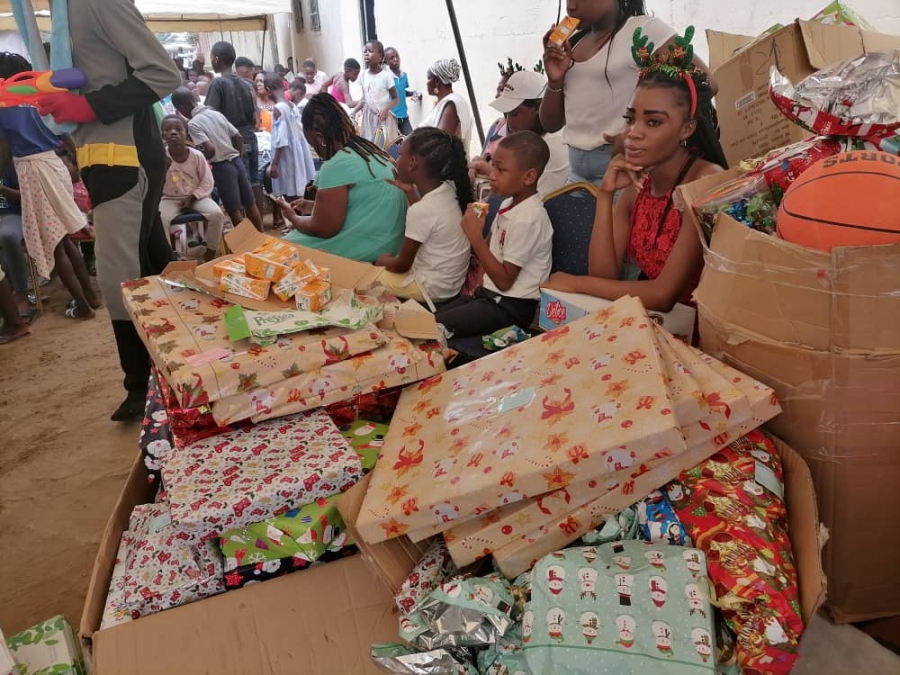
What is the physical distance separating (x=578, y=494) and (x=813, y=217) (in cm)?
73

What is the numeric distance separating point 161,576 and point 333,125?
230 centimetres

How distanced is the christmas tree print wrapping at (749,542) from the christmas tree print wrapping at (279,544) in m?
0.77

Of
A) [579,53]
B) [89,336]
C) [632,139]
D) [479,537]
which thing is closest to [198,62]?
[89,336]

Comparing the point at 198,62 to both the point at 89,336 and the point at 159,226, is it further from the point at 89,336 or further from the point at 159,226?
the point at 159,226

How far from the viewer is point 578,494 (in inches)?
51.7

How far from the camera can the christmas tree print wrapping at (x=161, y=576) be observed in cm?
147

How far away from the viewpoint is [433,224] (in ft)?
8.96

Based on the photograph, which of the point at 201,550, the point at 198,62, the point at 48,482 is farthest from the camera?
the point at 198,62

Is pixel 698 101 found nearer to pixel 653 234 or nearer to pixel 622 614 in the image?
pixel 653 234

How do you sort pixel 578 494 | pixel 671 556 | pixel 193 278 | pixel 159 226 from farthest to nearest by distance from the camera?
pixel 159 226 < pixel 193 278 < pixel 578 494 < pixel 671 556

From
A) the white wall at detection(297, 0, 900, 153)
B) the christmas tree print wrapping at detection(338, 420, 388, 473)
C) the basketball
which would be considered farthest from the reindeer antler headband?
the white wall at detection(297, 0, 900, 153)

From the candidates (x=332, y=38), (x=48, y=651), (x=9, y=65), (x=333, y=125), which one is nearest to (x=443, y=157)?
(x=333, y=125)

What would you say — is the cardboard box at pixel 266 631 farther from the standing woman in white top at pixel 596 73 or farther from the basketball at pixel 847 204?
the standing woman in white top at pixel 596 73

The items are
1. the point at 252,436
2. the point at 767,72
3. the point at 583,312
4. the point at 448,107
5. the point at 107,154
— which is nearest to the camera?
the point at 252,436
